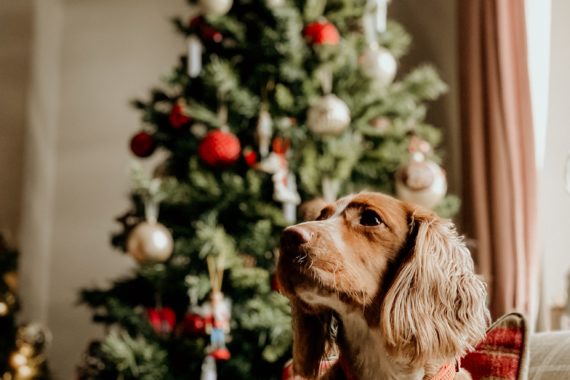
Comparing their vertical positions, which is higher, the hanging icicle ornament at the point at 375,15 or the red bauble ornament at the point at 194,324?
the hanging icicle ornament at the point at 375,15

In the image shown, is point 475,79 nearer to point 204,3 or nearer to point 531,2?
point 531,2

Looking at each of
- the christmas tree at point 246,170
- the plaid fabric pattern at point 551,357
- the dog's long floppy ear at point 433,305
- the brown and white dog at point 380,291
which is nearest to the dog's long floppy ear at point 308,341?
the brown and white dog at point 380,291

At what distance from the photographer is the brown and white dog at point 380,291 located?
1332 millimetres

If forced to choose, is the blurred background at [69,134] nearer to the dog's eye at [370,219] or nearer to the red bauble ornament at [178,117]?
the red bauble ornament at [178,117]

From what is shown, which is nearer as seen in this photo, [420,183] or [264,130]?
[420,183]

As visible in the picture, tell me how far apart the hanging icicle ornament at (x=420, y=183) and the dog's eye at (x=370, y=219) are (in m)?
0.95

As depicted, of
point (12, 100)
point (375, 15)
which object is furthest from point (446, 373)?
point (12, 100)

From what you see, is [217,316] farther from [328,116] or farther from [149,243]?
[328,116]

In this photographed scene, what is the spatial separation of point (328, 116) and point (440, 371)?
1.21m

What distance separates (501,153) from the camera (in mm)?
2604

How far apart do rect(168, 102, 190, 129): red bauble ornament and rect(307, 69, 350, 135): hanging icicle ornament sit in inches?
20.6

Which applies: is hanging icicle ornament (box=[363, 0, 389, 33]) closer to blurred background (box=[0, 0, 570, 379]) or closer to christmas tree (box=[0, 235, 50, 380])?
blurred background (box=[0, 0, 570, 379])

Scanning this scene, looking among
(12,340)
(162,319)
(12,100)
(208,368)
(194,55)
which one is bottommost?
(12,340)

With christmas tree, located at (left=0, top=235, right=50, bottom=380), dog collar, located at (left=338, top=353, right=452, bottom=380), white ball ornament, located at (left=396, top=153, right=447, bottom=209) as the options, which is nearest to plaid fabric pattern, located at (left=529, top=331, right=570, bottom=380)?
dog collar, located at (left=338, top=353, right=452, bottom=380)
